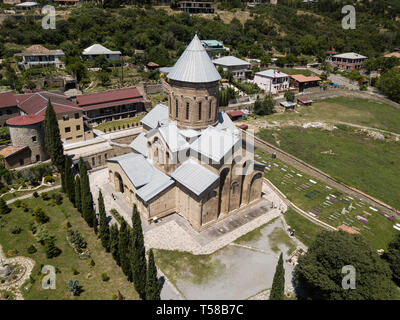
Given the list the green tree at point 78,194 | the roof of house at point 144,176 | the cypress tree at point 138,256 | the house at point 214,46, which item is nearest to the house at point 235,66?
the house at point 214,46

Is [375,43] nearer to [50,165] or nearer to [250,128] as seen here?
[250,128]

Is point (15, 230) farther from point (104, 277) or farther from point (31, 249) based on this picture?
point (104, 277)

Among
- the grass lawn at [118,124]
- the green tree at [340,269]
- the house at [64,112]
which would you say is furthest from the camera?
the grass lawn at [118,124]

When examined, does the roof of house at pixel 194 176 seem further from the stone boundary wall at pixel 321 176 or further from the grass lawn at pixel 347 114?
the grass lawn at pixel 347 114

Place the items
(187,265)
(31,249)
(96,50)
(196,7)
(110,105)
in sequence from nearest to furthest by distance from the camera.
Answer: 1. (187,265)
2. (31,249)
3. (110,105)
4. (96,50)
5. (196,7)

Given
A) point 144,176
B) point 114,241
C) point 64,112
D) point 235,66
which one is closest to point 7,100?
point 64,112
